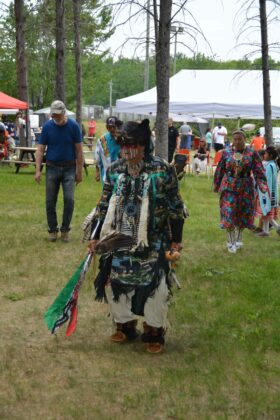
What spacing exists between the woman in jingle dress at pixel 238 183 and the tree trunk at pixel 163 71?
952 mm

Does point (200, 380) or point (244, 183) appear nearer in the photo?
point (200, 380)

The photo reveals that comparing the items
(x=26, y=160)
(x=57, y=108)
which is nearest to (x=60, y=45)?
(x=26, y=160)

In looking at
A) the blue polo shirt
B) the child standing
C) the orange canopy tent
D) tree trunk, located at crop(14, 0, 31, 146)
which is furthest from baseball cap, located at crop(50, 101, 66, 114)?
tree trunk, located at crop(14, 0, 31, 146)

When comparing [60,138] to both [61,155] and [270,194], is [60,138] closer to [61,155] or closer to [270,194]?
[61,155]

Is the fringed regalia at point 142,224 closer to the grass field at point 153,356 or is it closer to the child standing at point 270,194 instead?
the grass field at point 153,356

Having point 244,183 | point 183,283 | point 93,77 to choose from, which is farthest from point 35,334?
point 93,77

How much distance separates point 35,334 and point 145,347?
93 cm

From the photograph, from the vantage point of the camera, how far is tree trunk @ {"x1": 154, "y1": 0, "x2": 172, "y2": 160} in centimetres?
802

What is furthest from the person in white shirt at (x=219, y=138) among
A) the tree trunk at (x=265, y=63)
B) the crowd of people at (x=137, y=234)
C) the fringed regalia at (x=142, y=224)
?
the fringed regalia at (x=142, y=224)

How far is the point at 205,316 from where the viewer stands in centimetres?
572

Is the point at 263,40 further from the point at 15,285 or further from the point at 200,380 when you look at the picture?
the point at 200,380

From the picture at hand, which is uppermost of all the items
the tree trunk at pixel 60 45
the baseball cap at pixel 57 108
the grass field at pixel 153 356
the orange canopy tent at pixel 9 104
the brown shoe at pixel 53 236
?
the tree trunk at pixel 60 45

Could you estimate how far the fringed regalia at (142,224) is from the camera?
4.65 meters

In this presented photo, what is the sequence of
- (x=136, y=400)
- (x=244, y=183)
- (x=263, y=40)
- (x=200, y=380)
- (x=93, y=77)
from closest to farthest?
(x=136, y=400) < (x=200, y=380) < (x=244, y=183) < (x=263, y=40) < (x=93, y=77)
